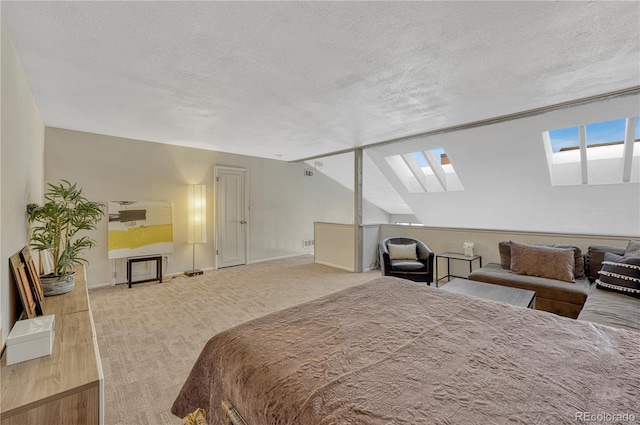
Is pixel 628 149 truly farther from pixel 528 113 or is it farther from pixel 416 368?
pixel 416 368

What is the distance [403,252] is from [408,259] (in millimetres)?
133

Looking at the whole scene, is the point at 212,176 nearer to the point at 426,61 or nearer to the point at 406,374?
the point at 426,61

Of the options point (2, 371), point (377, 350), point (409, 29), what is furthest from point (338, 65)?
point (2, 371)

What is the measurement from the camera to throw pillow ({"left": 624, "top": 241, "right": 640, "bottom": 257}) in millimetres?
2746

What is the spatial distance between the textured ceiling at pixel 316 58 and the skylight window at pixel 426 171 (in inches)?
88.6

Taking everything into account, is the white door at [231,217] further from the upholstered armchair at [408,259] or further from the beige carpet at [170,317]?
the upholstered armchair at [408,259]

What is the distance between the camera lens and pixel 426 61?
223 cm

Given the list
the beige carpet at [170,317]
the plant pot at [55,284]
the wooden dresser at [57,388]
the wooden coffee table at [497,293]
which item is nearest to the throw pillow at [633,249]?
the wooden coffee table at [497,293]

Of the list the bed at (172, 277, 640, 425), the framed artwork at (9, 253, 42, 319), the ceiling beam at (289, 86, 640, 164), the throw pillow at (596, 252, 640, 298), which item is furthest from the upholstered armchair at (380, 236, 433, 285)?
the framed artwork at (9, 253, 42, 319)

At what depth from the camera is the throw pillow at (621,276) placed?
248 cm

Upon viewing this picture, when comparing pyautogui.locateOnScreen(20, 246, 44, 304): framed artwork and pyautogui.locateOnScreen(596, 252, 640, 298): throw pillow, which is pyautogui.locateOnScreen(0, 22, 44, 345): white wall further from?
pyautogui.locateOnScreen(596, 252, 640, 298): throw pillow

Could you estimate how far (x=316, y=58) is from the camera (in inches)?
86.5

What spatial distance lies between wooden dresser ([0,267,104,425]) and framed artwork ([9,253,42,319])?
408 millimetres

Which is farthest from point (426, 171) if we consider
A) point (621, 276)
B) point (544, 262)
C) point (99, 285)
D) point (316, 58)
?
point (99, 285)
